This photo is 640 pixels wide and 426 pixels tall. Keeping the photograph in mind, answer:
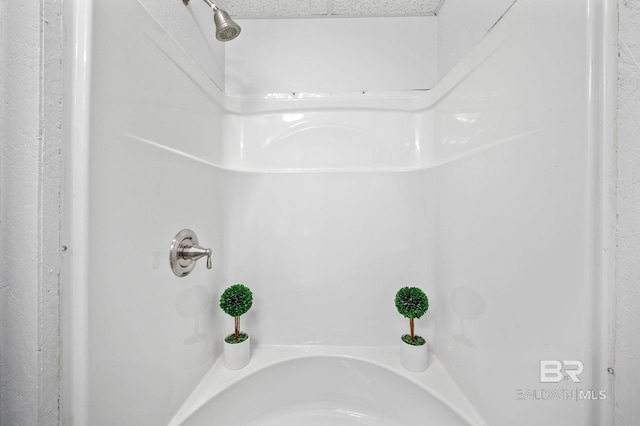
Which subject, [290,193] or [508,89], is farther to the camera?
[290,193]

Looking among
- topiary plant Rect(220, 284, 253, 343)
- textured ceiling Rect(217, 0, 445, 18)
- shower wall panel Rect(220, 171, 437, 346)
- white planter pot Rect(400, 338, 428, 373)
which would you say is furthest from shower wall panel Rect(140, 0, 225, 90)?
white planter pot Rect(400, 338, 428, 373)

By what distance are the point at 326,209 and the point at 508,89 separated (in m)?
0.69

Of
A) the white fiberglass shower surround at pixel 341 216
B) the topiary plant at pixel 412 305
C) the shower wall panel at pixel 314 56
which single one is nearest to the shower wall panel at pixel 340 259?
the white fiberglass shower surround at pixel 341 216

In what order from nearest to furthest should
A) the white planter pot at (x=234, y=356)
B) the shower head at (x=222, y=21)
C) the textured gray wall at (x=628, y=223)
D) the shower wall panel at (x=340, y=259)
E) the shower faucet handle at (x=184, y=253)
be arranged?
the textured gray wall at (x=628, y=223)
the shower faucet handle at (x=184, y=253)
the shower head at (x=222, y=21)
the white planter pot at (x=234, y=356)
the shower wall panel at (x=340, y=259)

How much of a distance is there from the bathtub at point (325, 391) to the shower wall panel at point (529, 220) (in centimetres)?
14

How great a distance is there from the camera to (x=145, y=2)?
2.14 ft

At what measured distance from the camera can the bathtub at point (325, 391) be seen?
835mm

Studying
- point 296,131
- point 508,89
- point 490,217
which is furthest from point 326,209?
point 508,89

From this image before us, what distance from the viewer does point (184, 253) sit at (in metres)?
0.74

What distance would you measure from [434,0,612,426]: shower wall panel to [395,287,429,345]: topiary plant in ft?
0.37

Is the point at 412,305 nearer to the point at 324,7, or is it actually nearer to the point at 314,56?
the point at 314,56

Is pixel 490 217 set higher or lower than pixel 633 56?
lower

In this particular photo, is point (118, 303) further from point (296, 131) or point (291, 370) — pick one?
point (296, 131)

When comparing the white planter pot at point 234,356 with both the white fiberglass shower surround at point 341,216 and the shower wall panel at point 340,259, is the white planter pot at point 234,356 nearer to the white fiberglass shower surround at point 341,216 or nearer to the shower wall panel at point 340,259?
the white fiberglass shower surround at point 341,216
